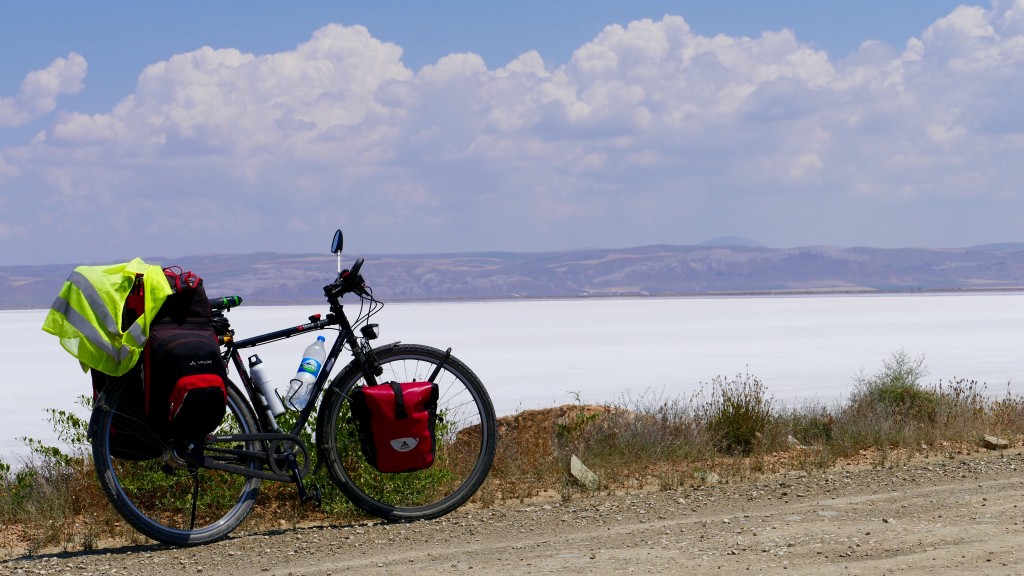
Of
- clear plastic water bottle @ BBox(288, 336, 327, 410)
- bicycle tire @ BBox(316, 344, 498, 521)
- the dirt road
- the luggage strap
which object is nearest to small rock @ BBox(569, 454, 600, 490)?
the dirt road

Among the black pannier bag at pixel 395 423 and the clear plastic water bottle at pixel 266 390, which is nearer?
the clear plastic water bottle at pixel 266 390

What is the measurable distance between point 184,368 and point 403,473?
5.23ft

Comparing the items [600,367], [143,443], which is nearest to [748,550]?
[143,443]

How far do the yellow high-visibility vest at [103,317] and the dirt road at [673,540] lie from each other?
1022 mm

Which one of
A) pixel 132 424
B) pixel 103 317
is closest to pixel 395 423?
pixel 132 424

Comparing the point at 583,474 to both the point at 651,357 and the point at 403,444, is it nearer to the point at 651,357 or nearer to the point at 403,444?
the point at 403,444

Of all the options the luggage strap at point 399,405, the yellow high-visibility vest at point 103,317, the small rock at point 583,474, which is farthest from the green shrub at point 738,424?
the yellow high-visibility vest at point 103,317

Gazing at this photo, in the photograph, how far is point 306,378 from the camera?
6.14 metres

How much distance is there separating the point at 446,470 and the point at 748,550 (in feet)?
7.16

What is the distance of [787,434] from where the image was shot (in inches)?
385

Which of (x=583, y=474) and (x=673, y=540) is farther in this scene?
(x=583, y=474)

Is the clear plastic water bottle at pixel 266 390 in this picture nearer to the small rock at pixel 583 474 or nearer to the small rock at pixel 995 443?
the small rock at pixel 583 474

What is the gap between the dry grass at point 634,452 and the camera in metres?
6.51

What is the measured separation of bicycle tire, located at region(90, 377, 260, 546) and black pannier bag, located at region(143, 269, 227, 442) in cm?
19
